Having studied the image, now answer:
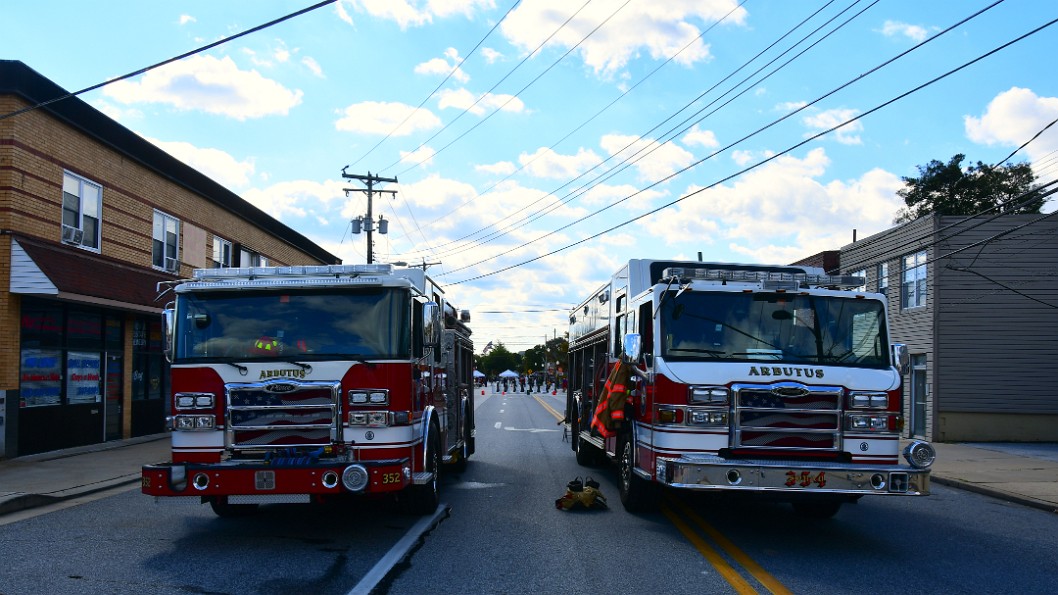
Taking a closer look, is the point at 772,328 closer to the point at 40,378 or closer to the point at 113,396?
→ the point at 40,378

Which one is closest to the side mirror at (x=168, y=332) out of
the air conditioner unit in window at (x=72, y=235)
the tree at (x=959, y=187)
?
the air conditioner unit in window at (x=72, y=235)

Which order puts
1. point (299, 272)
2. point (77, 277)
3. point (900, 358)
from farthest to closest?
1. point (77, 277)
2. point (299, 272)
3. point (900, 358)

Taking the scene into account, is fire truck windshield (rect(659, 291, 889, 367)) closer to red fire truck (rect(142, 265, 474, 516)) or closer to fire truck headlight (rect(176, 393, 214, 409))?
red fire truck (rect(142, 265, 474, 516))

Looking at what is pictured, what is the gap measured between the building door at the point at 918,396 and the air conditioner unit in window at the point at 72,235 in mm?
20950

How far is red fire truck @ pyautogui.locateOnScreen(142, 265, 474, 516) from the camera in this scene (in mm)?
7793

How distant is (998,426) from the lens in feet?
75.5

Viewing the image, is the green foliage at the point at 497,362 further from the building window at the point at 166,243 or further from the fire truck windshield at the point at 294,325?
the fire truck windshield at the point at 294,325

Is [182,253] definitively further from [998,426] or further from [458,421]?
[998,426]

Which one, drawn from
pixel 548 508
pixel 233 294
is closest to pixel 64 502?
pixel 233 294

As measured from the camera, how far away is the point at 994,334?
23203mm

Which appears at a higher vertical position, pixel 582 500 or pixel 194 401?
pixel 194 401

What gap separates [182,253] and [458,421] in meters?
12.7

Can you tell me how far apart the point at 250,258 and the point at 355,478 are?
71.3 ft

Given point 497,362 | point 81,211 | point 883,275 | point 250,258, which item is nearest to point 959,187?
point 883,275
